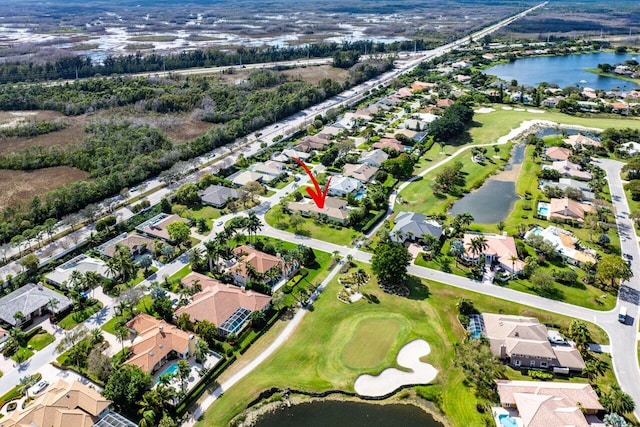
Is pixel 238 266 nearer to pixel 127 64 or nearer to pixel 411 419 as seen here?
pixel 411 419

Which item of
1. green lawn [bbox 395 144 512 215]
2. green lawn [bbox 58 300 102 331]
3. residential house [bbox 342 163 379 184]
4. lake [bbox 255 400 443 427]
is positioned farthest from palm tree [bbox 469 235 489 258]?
green lawn [bbox 58 300 102 331]

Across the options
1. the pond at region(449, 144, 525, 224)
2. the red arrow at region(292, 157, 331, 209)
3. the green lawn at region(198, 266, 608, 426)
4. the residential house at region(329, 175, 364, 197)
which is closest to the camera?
the green lawn at region(198, 266, 608, 426)

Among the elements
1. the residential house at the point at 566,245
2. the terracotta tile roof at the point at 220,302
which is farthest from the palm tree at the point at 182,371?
the residential house at the point at 566,245

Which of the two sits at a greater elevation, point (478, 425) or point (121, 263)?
point (121, 263)

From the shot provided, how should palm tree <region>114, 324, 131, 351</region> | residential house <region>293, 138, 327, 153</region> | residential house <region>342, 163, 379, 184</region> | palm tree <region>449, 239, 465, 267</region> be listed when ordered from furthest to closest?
residential house <region>293, 138, 327, 153</region>, residential house <region>342, 163, 379, 184</region>, palm tree <region>449, 239, 465, 267</region>, palm tree <region>114, 324, 131, 351</region>

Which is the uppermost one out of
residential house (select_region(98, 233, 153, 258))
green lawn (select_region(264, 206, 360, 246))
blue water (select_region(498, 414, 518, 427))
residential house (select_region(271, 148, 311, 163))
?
residential house (select_region(271, 148, 311, 163))

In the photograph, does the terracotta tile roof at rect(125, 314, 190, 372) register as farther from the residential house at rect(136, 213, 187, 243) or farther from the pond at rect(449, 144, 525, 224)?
the pond at rect(449, 144, 525, 224)

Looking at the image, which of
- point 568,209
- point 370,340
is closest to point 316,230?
point 370,340

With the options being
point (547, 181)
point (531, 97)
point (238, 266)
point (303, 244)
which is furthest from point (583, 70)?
point (238, 266)
